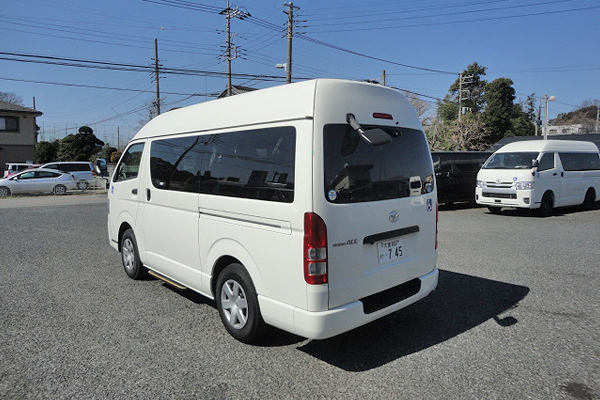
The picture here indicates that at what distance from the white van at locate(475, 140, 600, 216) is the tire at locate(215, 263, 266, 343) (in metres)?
10.4

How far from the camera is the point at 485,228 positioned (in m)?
10.0

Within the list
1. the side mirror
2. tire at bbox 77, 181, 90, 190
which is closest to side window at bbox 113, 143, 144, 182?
the side mirror

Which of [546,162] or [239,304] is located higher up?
[546,162]

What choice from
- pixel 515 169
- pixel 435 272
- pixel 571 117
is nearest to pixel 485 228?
pixel 515 169

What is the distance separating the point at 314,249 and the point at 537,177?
10.8 meters

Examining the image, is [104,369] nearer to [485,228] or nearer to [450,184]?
[485,228]

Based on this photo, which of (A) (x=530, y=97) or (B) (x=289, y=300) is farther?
(A) (x=530, y=97)

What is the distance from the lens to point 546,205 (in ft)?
40.0

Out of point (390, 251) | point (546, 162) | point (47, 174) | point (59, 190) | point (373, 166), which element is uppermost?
point (546, 162)

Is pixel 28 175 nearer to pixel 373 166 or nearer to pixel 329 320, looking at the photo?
pixel 373 166

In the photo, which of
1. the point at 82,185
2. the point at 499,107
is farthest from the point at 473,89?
the point at 82,185

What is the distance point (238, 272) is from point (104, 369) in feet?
4.20

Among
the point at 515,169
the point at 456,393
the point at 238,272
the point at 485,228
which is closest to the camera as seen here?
the point at 456,393

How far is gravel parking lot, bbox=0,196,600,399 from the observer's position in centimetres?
306
